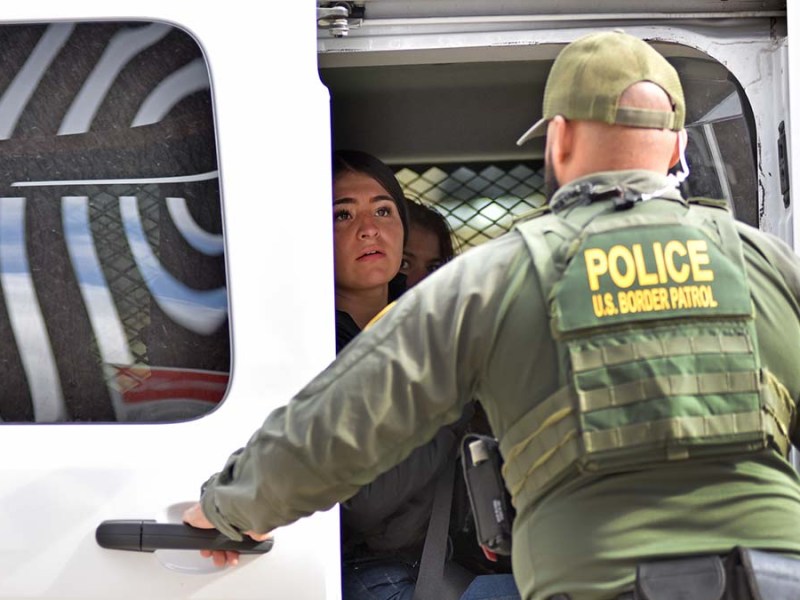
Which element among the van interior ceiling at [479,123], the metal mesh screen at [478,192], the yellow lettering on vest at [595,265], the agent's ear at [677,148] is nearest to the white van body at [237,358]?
the van interior ceiling at [479,123]

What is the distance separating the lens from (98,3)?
7.69ft

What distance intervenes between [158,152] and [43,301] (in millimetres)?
329

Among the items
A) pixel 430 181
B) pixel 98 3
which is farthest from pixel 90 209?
pixel 430 181

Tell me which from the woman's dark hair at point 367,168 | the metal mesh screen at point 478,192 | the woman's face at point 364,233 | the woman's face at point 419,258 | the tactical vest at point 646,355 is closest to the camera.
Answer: the tactical vest at point 646,355

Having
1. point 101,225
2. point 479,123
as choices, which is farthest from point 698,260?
point 479,123

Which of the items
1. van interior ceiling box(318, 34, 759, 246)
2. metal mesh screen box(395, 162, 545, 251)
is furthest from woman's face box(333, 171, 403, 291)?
metal mesh screen box(395, 162, 545, 251)

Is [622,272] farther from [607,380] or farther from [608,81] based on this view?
[608,81]

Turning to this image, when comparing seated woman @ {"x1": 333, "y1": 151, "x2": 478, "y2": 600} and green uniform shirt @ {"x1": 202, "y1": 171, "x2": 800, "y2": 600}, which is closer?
green uniform shirt @ {"x1": 202, "y1": 171, "x2": 800, "y2": 600}

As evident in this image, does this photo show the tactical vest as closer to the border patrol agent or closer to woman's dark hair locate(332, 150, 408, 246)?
the border patrol agent

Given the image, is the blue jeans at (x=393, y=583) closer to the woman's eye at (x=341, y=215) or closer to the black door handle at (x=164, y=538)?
the black door handle at (x=164, y=538)

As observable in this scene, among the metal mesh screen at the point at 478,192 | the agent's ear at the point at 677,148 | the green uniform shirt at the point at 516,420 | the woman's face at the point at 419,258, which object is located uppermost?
the metal mesh screen at the point at 478,192

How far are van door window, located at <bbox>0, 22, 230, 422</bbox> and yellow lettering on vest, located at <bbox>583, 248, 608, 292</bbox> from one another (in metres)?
0.85

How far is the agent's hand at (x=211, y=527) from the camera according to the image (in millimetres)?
2059

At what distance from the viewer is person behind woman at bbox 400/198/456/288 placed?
11.0 ft
